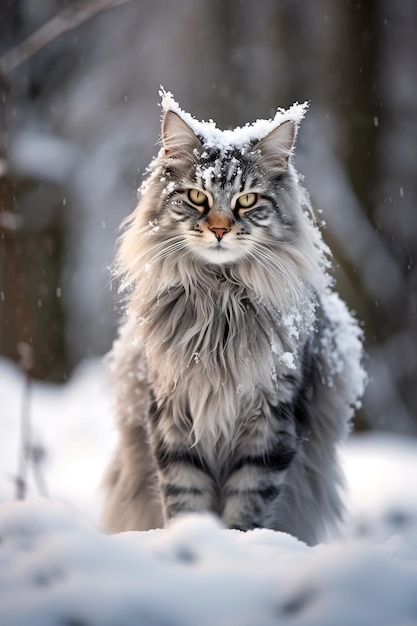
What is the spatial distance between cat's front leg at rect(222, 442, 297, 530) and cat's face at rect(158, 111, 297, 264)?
2.43 feet

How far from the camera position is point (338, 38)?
669cm

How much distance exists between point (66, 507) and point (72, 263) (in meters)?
6.50

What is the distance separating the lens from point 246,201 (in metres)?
2.42

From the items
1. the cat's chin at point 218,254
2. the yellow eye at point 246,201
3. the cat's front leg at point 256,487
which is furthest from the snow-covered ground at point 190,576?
the yellow eye at point 246,201

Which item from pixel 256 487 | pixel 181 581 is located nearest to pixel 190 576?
pixel 181 581

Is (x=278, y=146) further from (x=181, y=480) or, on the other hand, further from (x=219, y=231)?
(x=181, y=480)

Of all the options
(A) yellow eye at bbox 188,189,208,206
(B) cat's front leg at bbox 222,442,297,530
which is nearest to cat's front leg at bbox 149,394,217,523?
(B) cat's front leg at bbox 222,442,297,530

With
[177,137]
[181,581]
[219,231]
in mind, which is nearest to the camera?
[181,581]

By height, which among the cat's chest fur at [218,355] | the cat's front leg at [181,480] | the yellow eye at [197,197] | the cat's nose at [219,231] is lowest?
the cat's front leg at [181,480]

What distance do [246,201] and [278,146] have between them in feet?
0.85

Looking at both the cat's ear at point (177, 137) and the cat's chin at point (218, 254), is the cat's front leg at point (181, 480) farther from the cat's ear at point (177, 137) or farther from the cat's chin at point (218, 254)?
the cat's ear at point (177, 137)

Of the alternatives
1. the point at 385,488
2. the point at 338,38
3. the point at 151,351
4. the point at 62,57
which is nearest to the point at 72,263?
the point at 62,57

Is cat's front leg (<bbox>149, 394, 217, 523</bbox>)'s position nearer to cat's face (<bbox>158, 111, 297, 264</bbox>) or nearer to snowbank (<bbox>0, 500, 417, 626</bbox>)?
cat's face (<bbox>158, 111, 297, 264</bbox>)

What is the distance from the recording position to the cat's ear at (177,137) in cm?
243
